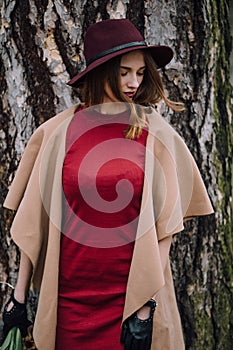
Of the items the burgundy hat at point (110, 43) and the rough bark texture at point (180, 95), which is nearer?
the burgundy hat at point (110, 43)

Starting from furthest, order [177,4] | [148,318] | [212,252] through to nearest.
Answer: [212,252]
[177,4]
[148,318]

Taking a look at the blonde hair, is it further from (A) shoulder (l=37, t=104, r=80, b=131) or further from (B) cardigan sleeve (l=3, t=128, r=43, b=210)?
(B) cardigan sleeve (l=3, t=128, r=43, b=210)

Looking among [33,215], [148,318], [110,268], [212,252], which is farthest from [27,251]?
[212,252]

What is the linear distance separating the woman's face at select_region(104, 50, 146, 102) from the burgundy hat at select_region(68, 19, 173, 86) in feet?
0.14

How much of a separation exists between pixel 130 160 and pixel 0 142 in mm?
827

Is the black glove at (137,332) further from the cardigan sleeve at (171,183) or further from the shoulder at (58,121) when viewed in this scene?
the shoulder at (58,121)

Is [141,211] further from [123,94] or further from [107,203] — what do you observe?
[123,94]

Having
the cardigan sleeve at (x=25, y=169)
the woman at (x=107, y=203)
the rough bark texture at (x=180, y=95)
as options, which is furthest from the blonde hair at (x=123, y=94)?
the rough bark texture at (x=180, y=95)

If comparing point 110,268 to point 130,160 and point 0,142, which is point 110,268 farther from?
point 0,142

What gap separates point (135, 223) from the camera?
8.39 ft

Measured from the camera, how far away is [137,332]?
8.14ft

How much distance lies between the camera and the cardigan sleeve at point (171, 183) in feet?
8.32

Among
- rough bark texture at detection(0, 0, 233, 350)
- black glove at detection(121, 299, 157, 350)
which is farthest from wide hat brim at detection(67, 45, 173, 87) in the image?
black glove at detection(121, 299, 157, 350)

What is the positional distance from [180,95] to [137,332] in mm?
1150
